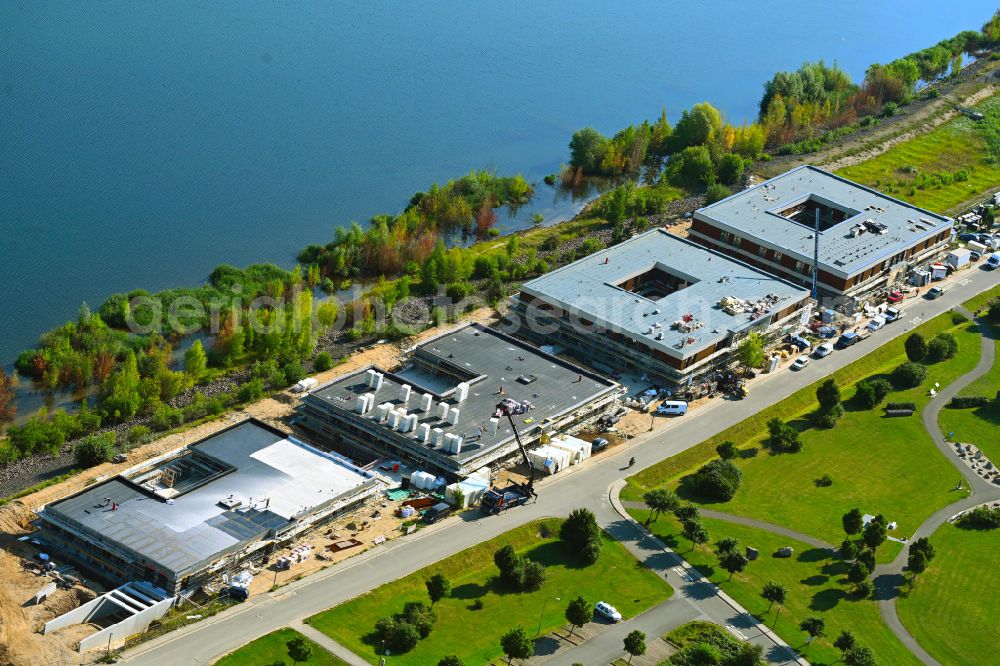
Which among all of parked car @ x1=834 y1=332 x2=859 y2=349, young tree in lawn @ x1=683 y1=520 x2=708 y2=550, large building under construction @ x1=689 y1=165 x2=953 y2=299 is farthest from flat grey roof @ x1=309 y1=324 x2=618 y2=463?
large building under construction @ x1=689 y1=165 x2=953 y2=299

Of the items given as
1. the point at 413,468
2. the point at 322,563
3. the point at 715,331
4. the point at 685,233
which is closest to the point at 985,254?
the point at 685,233

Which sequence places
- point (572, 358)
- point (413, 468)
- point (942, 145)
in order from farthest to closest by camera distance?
point (942, 145) → point (572, 358) → point (413, 468)

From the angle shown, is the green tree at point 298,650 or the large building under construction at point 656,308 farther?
the large building under construction at point 656,308

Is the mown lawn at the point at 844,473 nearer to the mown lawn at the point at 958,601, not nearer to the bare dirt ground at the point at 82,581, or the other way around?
the mown lawn at the point at 958,601

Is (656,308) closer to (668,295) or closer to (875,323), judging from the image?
(668,295)

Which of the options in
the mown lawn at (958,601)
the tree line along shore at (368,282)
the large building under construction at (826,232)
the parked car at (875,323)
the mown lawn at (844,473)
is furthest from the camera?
the large building under construction at (826,232)

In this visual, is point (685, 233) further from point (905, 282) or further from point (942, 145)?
point (942, 145)

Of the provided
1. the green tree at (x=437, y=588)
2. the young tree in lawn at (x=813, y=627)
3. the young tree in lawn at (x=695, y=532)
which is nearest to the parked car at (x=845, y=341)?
the young tree in lawn at (x=695, y=532)

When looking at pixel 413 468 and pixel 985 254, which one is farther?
pixel 985 254
